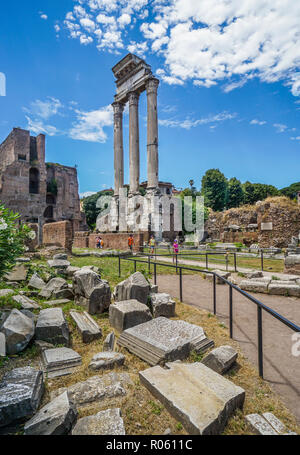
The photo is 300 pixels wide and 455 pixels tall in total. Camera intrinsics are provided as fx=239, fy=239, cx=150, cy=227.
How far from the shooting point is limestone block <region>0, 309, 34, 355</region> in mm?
3082

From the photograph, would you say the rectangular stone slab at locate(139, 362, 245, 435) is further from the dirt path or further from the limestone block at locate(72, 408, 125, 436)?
the dirt path

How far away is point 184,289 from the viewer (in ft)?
20.9

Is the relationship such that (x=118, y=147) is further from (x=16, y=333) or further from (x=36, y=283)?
(x=16, y=333)

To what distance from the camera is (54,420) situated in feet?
6.12

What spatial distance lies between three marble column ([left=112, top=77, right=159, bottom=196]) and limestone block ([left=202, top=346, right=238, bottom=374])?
1831 cm

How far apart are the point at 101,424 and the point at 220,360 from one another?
148cm

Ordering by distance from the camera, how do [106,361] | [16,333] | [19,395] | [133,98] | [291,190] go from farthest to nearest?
1. [291,190]
2. [133,98]
3. [16,333]
4. [106,361]
5. [19,395]

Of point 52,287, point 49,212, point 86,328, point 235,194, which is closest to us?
point 86,328

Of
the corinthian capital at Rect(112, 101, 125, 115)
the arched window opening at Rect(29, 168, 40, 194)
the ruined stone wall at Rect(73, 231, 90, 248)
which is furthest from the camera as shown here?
the arched window opening at Rect(29, 168, 40, 194)

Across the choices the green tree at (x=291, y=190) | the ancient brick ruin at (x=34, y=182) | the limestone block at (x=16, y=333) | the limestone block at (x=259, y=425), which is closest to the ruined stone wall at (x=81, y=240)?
the ancient brick ruin at (x=34, y=182)

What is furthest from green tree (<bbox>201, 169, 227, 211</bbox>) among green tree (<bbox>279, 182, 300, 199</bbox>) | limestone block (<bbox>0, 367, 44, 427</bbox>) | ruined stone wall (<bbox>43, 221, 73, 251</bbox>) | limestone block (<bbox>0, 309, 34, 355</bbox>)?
limestone block (<bbox>0, 367, 44, 427</bbox>)

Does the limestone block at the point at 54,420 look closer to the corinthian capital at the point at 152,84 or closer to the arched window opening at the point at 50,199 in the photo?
the corinthian capital at the point at 152,84

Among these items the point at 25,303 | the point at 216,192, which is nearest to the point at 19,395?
the point at 25,303

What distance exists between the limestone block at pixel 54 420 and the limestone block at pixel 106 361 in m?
0.76
